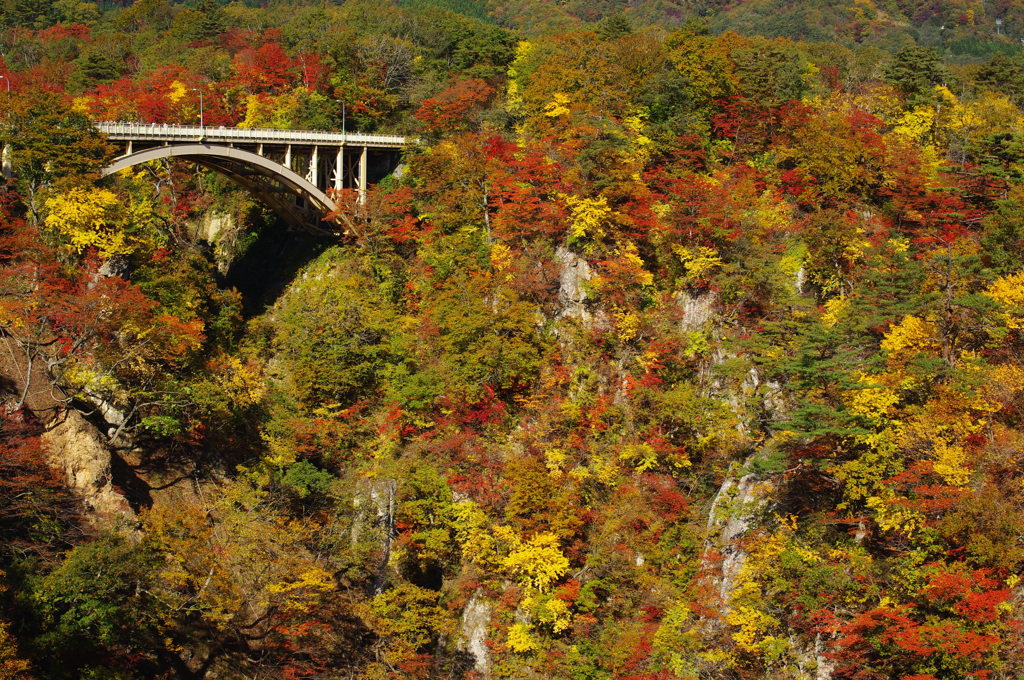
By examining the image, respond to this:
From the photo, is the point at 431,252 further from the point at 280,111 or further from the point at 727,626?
the point at 727,626

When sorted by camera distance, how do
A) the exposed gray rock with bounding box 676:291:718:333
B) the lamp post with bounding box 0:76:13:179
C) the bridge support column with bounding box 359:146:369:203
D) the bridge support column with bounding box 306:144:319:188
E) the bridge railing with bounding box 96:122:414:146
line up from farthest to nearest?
the bridge support column with bounding box 359:146:369:203 → the bridge support column with bounding box 306:144:319:188 → the bridge railing with bounding box 96:122:414:146 → the exposed gray rock with bounding box 676:291:718:333 → the lamp post with bounding box 0:76:13:179

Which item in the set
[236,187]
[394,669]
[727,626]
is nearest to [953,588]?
[727,626]

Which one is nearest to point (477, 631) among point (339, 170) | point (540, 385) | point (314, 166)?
point (540, 385)

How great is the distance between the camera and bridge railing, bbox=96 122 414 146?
35531 millimetres

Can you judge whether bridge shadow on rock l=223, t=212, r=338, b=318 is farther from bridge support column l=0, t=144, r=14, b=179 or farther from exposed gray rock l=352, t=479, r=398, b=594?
exposed gray rock l=352, t=479, r=398, b=594

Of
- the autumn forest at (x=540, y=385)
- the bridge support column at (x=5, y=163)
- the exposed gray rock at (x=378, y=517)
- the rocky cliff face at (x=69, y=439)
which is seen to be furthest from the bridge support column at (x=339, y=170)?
the rocky cliff face at (x=69, y=439)

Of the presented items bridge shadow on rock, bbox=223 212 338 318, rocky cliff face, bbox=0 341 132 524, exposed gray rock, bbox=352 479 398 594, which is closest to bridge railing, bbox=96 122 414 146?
bridge shadow on rock, bbox=223 212 338 318

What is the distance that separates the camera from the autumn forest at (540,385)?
23.8 metres

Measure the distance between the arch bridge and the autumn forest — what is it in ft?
4.49

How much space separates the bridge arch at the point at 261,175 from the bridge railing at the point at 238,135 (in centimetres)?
70

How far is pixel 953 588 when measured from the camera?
69.4ft

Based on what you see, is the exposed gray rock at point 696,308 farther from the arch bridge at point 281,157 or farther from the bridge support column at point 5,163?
the bridge support column at point 5,163

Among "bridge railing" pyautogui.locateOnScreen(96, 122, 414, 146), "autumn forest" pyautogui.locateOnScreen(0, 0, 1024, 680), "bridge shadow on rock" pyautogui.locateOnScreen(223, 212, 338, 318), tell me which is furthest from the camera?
"bridge shadow on rock" pyautogui.locateOnScreen(223, 212, 338, 318)

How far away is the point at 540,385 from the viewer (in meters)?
33.1
